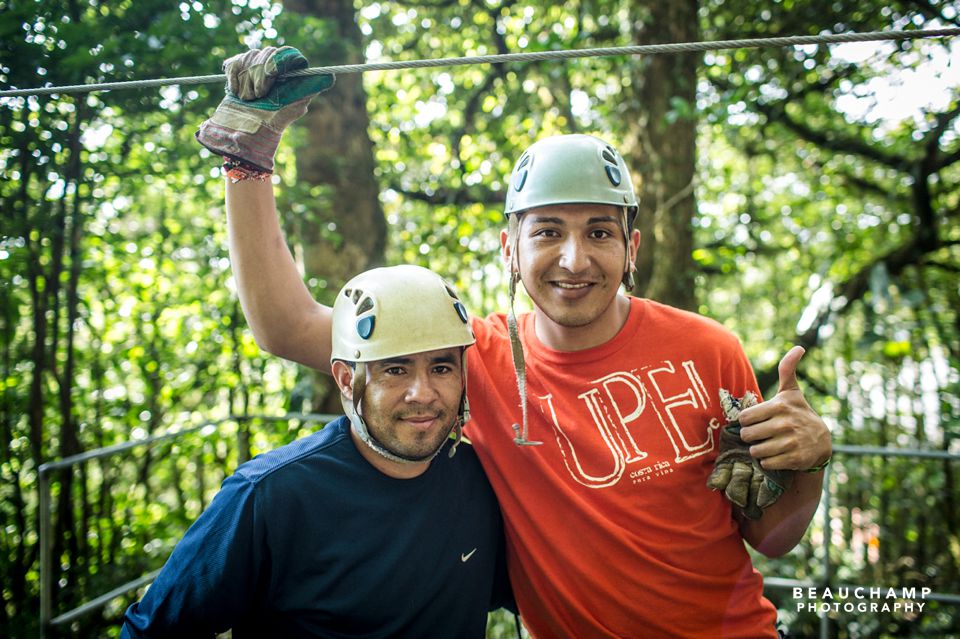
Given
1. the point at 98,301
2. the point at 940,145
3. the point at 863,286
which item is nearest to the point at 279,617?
the point at 98,301

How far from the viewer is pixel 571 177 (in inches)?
86.7

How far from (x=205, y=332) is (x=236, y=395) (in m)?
0.67

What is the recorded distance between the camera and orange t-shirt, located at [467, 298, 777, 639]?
2057mm

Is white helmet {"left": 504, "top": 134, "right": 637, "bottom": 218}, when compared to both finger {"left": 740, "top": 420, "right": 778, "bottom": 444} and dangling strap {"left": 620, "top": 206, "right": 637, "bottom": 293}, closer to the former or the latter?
dangling strap {"left": 620, "top": 206, "right": 637, "bottom": 293}

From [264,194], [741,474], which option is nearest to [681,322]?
[741,474]

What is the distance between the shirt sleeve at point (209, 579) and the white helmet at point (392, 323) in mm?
444

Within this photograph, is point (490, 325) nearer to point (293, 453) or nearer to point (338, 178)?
point (293, 453)

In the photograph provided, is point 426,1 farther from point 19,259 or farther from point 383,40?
point 19,259

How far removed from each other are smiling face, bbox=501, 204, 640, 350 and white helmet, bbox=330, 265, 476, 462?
31 cm

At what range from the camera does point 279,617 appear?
192cm

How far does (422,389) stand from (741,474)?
103 centimetres

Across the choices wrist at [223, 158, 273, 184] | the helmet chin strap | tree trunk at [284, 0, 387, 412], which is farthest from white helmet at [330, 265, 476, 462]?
tree trunk at [284, 0, 387, 412]

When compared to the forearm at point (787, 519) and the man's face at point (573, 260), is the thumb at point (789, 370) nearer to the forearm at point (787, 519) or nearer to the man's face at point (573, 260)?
the forearm at point (787, 519)

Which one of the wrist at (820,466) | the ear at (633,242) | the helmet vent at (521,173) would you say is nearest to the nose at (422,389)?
the helmet vent at (521,173)
